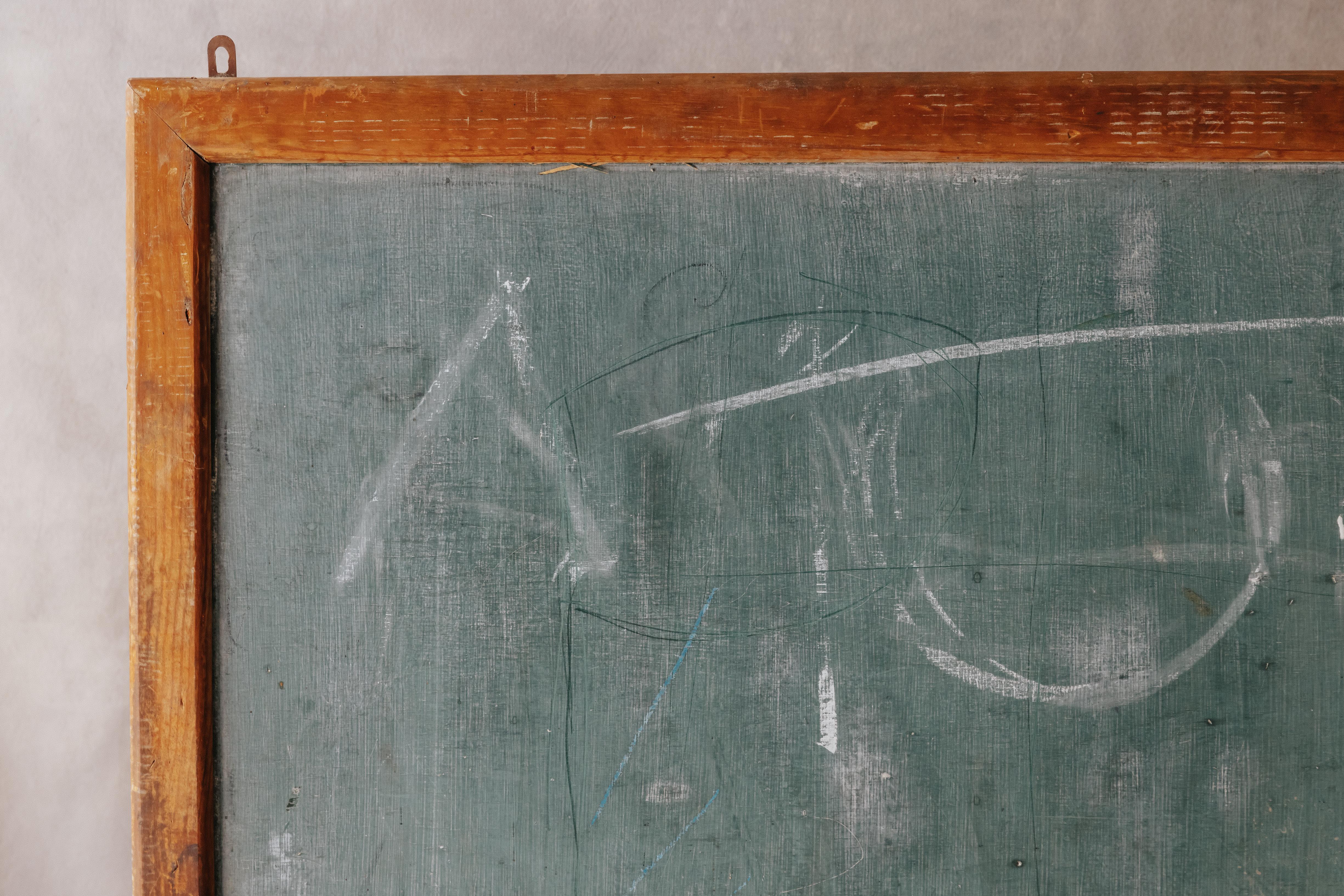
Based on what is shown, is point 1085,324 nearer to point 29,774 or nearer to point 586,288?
point 586,288

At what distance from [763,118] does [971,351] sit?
256mm

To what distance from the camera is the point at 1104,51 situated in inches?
30.7

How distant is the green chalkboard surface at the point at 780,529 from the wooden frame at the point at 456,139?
2 centimetres

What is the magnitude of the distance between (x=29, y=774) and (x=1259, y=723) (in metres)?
1.26

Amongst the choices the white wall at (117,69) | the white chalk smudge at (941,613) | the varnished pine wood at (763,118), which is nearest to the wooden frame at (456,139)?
the varnished pine wood at (763,118)

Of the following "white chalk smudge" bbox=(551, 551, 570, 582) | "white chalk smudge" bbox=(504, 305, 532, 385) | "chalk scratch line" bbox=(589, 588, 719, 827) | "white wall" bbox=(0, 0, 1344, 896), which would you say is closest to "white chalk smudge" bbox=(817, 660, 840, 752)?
"chalk scratch line" bbox=(589, 588, 719, 827)

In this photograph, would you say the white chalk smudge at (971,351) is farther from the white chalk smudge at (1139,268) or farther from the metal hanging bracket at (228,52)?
the metal hanging bracket at (228,52)

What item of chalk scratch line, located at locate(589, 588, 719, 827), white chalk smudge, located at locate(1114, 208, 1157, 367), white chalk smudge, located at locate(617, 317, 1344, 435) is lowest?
chalk scratch line, located at locate(589, 588, 719, 827)

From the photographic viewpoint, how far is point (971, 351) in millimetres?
590

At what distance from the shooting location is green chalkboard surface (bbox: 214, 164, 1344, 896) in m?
0.59

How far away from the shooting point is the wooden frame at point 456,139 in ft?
1.86

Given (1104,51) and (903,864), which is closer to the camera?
(903,864)

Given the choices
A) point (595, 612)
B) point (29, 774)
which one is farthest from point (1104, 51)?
point (29, 774)

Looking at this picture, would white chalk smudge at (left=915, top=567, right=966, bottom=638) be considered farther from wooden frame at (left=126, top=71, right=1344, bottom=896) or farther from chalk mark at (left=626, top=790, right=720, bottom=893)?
wooden frame at (left=126, top=71, right=1344, bottom=896)
